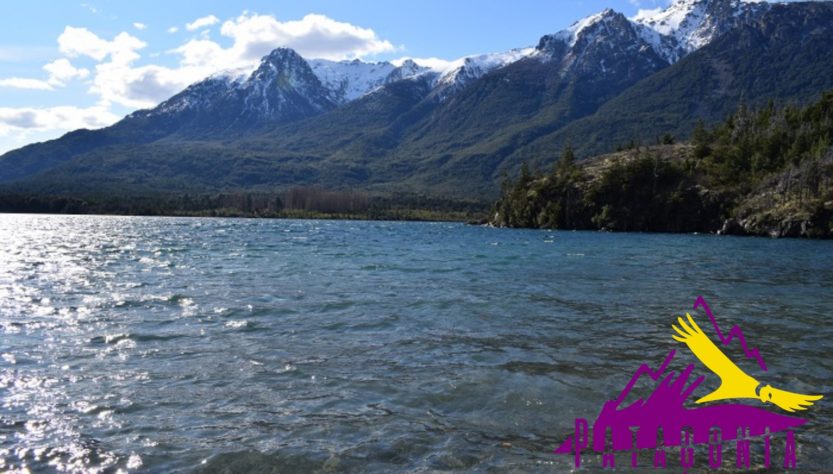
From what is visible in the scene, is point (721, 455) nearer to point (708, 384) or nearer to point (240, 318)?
point (708, 384)

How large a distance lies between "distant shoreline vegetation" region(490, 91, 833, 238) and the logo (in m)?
124

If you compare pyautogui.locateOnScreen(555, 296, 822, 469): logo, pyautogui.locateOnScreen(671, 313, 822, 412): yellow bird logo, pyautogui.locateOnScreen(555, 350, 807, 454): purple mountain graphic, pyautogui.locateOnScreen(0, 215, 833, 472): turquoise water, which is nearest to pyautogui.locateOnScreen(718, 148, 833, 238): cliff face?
pyautogui.locateOnScreen(0, 215, 833, 472): turquoise water

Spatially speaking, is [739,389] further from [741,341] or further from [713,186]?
[713,186]

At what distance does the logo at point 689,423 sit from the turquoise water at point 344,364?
420 mm

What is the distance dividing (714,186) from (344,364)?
16040 centimetres

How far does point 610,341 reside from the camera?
60.0 feet

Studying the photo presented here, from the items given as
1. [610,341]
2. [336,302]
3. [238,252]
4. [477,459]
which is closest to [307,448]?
[477,459]

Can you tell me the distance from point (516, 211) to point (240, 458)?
18136 centimetres

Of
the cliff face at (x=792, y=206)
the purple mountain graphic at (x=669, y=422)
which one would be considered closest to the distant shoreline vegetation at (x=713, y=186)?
the cliff face at (x=792, y=206)

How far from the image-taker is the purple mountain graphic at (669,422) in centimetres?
1012

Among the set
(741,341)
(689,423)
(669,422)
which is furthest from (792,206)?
(669,422)

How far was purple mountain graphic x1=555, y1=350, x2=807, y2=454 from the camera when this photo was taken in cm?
1012

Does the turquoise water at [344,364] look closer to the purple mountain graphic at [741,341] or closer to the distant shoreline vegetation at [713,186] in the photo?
the purple mountain graphic at [741,341]

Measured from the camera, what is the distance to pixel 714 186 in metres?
152
